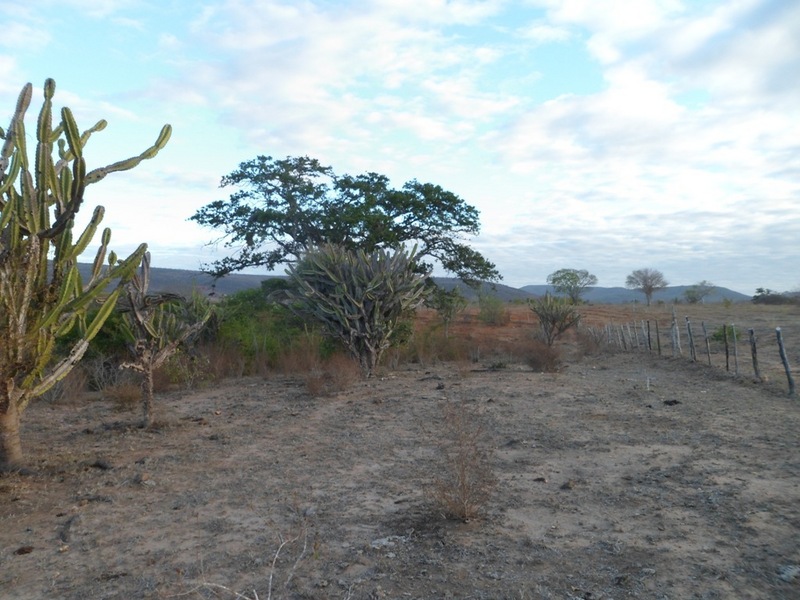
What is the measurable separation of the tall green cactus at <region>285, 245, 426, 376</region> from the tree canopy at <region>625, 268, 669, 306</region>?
50.2 m

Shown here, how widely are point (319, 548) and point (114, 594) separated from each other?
137 cm

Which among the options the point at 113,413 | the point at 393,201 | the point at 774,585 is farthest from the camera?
the point at 393,201

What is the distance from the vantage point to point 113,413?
1143 cm

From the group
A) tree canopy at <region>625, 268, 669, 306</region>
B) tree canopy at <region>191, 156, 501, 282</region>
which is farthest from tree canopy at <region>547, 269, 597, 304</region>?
tree canopy at <region>191, 156, 501, 282</region>

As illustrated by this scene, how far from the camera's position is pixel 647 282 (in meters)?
62.6

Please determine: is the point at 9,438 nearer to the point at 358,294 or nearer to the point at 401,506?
the point at 401,506

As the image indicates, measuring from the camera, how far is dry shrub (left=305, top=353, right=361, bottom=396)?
13031 mm

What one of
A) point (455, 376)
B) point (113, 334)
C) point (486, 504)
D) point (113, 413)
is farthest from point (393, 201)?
point (486, 504)

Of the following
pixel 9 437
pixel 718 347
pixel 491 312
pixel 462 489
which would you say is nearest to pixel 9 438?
pixel 9 437

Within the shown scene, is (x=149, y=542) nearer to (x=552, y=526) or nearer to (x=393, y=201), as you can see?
(x=552, y=526)

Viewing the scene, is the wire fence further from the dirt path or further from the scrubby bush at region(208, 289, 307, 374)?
the scrubby bush at region(208, 289, 307, 374)

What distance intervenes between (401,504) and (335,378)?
7386mm

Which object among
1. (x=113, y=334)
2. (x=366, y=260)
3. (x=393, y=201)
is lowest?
(x=113, y=334)

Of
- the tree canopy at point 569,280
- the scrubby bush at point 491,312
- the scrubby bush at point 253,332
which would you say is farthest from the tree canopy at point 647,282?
the scrubby bush at point 253,332
